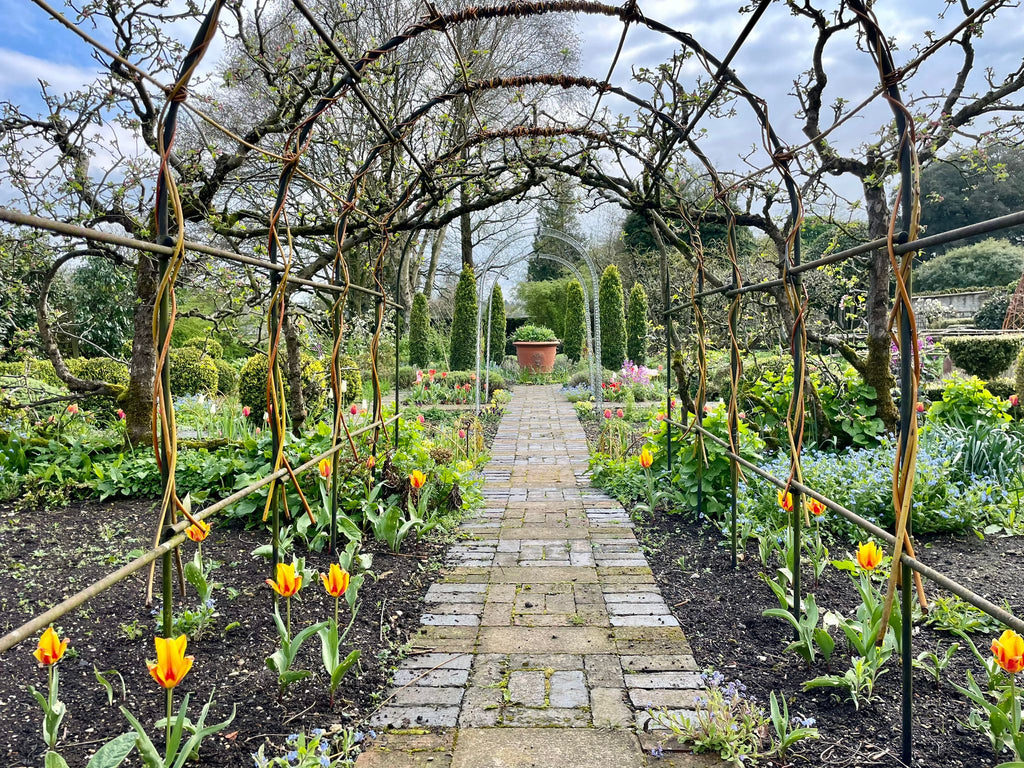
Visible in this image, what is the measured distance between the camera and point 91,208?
359cm

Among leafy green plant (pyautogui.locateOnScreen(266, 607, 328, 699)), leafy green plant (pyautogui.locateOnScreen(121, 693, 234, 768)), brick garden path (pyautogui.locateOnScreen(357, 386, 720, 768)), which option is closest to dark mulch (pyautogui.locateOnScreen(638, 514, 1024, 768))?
brick garden path (pyautogui.locateOnScreen(357, 386, 720, 768))

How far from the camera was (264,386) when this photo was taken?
685cm

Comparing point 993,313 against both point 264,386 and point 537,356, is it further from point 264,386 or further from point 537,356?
point 264,386

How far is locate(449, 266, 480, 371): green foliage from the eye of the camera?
1430 cm

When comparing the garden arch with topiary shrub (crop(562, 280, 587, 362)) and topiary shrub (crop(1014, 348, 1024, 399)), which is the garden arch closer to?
topiary shrub (crop(1014, 348, 1024, 399))

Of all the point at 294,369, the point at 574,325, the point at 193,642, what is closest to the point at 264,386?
the point at 294,369

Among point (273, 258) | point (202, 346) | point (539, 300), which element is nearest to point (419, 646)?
point (273, 258)

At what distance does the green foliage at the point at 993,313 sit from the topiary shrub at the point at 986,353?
9.28 m

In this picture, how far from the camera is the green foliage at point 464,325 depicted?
1430 centimetres

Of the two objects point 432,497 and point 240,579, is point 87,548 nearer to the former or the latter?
point 240,579

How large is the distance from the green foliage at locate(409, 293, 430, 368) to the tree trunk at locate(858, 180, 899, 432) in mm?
11463

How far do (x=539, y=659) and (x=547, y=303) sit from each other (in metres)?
17.5

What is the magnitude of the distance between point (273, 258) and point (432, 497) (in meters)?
1.99

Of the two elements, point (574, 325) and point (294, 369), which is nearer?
point (294, 369)
